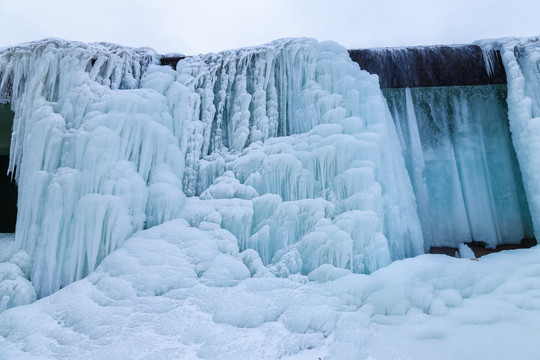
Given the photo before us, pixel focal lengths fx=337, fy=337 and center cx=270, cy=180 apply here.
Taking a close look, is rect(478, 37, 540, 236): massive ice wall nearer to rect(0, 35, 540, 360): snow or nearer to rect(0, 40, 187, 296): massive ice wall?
rect(0, 35, 540, 360): snow

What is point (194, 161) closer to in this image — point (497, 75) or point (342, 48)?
point (342, 48)

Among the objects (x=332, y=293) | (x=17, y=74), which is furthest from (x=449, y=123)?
(x=17, y=74)

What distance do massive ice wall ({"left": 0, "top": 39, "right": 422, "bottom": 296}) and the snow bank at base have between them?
1.03ft

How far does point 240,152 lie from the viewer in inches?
164

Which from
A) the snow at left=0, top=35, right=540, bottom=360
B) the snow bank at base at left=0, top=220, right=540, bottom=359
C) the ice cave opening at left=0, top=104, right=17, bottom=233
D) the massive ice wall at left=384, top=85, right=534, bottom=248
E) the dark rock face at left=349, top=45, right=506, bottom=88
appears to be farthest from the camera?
the ice cave opening at left=0, top=104, right=17, bottom=233

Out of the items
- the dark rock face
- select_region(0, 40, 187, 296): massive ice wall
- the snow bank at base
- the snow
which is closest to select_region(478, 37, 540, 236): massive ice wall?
the snow

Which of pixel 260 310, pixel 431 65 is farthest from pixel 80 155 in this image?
pixel 431 65

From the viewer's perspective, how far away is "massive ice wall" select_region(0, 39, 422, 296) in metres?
3.38

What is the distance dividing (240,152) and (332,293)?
2.02 meters

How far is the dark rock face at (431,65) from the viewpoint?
4.64 metres

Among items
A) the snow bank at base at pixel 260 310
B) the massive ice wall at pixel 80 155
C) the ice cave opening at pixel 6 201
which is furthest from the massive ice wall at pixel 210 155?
the ice cave opening at pixel 6 201

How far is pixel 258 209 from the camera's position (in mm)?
3643

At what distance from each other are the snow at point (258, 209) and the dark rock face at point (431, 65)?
0.87 ft

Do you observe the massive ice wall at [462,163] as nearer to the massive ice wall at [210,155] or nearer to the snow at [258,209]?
the snow at [258,209]
